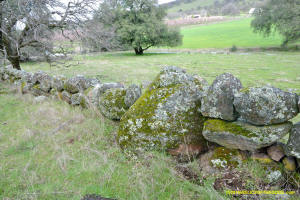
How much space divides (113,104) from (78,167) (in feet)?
5.71

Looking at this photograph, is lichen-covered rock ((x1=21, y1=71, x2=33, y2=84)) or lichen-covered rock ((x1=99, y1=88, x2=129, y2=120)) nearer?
lichen-covered rock ((x1=99, y1=88, x2=129, y2=120))

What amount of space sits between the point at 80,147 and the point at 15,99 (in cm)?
485

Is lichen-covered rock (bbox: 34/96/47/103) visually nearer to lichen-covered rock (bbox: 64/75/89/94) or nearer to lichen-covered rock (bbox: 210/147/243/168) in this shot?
lichen-covered rock (bbox: 64/75/89/94)

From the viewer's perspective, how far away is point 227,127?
2830mm

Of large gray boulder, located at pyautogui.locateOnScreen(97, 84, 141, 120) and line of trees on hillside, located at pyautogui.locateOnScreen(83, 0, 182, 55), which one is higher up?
Answer: line of trees on hillside, located at pyautogui.locateOnScreen(83, 0, 182, 55)

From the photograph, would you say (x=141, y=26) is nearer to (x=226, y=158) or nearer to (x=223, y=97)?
(x=223, y=97)

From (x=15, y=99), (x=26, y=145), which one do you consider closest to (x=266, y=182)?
(x=26, y=145)

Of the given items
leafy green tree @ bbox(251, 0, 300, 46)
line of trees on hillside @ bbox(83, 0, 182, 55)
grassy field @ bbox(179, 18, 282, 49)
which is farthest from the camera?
grassy field @ bbox(179, 18, 282, 49)

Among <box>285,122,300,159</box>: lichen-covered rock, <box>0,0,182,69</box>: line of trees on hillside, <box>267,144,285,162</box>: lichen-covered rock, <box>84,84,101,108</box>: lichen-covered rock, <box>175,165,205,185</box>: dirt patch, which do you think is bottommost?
<box>175,165,205,185</box>: dirt patch

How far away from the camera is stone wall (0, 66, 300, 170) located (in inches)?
101

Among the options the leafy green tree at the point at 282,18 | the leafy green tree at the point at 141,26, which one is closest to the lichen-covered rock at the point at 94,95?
the leafy green tree at the point at 141,26

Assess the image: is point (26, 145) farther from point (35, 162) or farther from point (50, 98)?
point (50, 98)

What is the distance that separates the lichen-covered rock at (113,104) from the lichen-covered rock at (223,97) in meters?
2.09

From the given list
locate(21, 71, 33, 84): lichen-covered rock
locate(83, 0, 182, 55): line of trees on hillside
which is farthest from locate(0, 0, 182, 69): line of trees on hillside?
locate(83, 0, 182, 55): line of trees on hillside
